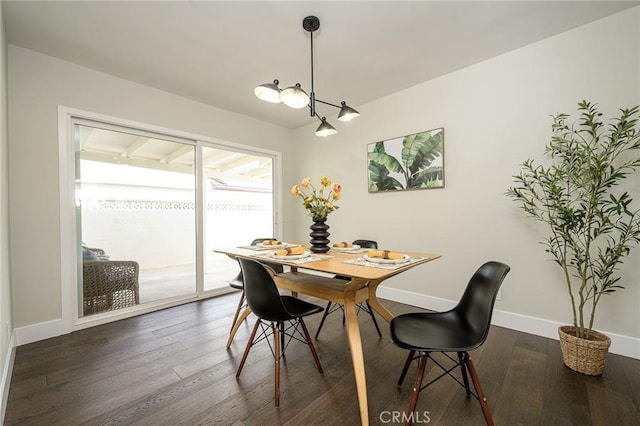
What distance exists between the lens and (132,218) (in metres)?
2.94

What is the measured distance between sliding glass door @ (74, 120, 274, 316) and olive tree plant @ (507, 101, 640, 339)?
354 centimetres

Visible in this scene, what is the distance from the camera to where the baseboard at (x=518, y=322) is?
199cm

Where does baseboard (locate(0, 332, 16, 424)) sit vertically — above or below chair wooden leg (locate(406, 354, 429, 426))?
below

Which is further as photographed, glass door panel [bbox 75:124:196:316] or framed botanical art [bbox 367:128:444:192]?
framed botanical art [bbox 367:128:444:192]

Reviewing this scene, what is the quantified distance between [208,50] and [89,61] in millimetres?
1209

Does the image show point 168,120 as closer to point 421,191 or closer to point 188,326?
point 188,326

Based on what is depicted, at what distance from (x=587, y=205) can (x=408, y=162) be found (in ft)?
5.21

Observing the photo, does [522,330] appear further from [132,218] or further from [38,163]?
[38,163]

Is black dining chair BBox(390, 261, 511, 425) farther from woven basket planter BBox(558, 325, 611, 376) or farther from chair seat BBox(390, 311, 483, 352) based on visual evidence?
woven basket planter BBox(558, 325, 611, 376)

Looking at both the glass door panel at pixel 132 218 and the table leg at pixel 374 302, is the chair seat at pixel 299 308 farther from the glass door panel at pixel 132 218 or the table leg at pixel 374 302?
the glass door panel at pixel 132 218

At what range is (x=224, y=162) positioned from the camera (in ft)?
12.4

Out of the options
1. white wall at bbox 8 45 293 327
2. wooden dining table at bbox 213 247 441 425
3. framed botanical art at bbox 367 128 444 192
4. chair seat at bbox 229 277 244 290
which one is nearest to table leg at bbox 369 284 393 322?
wooden dining table at bbox 213 247 441 425

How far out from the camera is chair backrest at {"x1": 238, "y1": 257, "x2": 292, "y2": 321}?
1.54 m

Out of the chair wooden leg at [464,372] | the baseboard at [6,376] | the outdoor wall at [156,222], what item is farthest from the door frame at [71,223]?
the chair wooden leg at [464,372]
